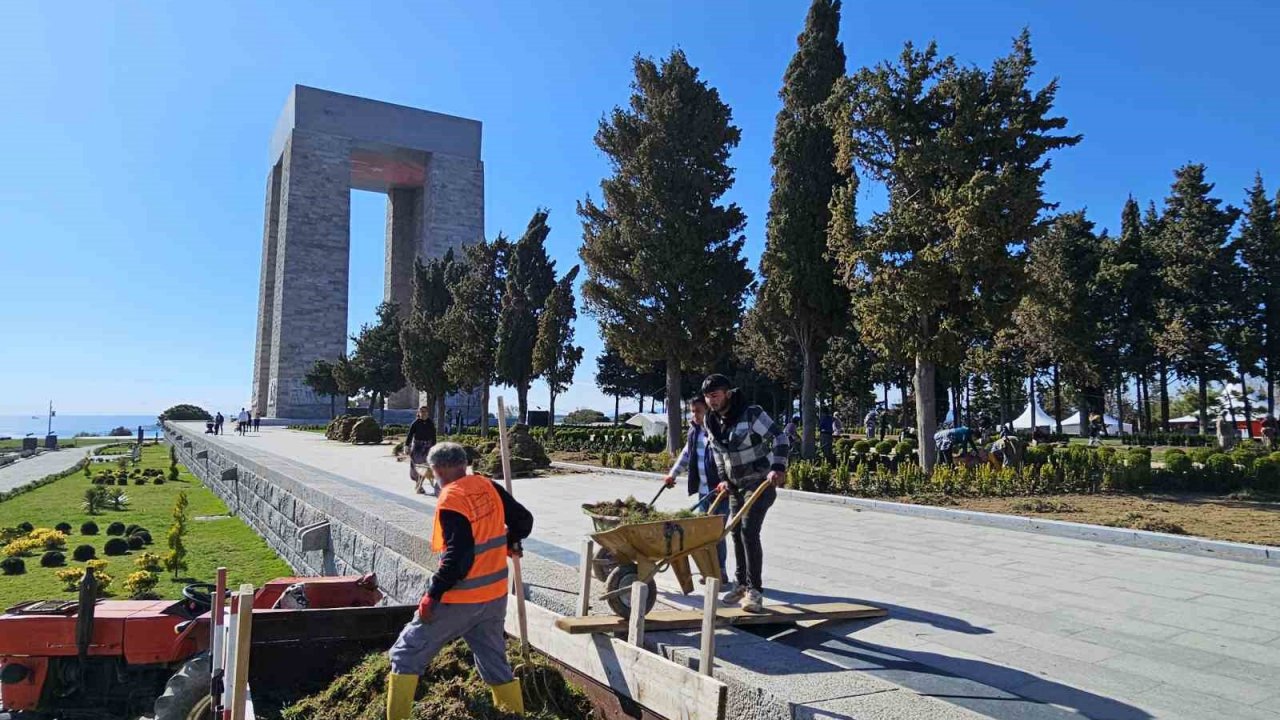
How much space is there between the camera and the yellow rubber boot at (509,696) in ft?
14.0

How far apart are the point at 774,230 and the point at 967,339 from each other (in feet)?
19.9

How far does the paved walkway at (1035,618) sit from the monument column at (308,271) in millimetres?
56424

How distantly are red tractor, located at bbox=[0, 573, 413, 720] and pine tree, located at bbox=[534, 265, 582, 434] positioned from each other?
2135cm

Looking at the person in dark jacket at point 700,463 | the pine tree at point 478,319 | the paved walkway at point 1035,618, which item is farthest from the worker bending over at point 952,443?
the pine tree at point 478,319

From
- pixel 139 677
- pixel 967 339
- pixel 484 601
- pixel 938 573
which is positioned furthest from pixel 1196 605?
pixel 967 339

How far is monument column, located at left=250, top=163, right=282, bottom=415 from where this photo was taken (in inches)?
2645

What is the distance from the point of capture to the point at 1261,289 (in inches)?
1299

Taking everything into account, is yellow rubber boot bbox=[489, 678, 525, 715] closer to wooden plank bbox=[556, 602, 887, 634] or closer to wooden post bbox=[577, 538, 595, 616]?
wooden plank bbox=[556, 602, 887, 634]

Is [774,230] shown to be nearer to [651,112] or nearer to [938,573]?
[651,112]

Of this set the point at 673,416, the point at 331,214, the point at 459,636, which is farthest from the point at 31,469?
the point at 459,636

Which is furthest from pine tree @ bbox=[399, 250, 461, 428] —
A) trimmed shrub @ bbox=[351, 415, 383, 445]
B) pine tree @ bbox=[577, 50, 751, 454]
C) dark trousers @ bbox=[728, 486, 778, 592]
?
dark trousers @ bbox=[728, 486, 778, 592]

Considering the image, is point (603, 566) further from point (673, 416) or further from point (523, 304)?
point (523, 304)

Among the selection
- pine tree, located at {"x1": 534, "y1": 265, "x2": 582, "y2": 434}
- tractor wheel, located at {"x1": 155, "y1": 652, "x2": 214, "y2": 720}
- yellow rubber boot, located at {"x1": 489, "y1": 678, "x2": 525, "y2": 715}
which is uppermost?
pine tree, located at {"x1": 534, "y1": 265, "x2": 582, "y2": 434}

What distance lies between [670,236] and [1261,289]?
28787mm
